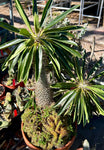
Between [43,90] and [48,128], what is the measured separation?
0.48 metres

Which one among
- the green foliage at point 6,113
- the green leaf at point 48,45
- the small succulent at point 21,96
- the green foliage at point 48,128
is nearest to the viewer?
the green leaf at point 48,45

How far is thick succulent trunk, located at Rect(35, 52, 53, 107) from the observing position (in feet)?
5.37

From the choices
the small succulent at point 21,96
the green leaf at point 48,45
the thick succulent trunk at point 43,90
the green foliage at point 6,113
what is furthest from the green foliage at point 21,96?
the green leaf at point 48,45

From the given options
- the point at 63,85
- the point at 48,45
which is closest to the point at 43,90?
the point at 63,85

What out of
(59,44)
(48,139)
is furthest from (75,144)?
(59,44)

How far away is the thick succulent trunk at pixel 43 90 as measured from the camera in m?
1.64

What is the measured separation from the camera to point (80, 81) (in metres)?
1.82

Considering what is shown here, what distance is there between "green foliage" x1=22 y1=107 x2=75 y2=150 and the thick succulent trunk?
0.33 feet

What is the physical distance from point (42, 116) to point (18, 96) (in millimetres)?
736

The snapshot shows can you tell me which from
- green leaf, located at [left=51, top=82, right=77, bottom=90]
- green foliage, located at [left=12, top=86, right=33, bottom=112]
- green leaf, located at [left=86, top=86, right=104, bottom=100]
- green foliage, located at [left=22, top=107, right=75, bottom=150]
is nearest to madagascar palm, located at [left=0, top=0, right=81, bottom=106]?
green leaf, located at [left=51, top=82, right=77, bottom=90]

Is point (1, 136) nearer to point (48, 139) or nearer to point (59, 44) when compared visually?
point (48, 139)

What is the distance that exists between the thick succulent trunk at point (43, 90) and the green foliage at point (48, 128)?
0.10 meters

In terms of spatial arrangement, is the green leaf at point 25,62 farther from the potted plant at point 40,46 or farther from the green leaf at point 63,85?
the green leaf at point 63,85

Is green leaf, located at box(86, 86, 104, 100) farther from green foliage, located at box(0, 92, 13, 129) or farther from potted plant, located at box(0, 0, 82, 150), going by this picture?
green foliage, located at box(0, 92, 13, 129)
